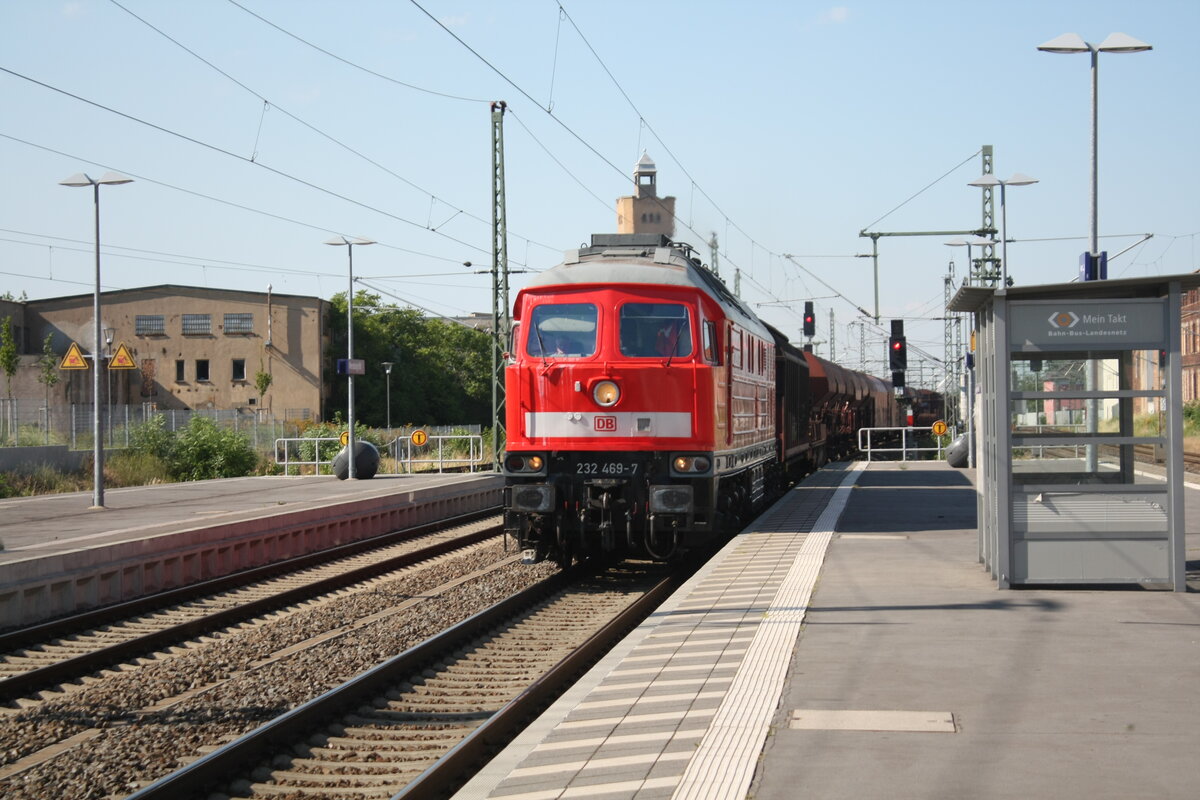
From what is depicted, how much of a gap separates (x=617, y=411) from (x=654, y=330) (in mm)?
1122

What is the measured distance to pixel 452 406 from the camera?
81.1 meters

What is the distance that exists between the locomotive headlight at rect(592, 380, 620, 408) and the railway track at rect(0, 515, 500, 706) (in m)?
4.20

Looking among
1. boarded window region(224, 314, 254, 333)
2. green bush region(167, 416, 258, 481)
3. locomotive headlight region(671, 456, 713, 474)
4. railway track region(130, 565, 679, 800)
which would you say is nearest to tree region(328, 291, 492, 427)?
boarded window region(224, 314, 254, 333)

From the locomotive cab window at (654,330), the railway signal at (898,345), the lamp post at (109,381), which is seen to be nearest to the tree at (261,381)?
the lamp post at (109,381)

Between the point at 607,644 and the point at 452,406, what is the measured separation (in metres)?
70.6

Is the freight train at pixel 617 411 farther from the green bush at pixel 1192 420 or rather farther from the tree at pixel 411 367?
the tree at pixel 411 367

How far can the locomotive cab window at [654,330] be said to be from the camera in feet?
48.6

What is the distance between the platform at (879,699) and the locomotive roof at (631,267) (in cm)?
424

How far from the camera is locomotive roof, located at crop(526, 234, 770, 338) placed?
49.5ft

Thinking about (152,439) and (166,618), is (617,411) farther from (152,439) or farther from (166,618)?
(152,439)

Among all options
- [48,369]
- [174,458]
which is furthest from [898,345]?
[48,369]

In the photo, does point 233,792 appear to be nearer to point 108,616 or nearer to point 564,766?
point 564,766

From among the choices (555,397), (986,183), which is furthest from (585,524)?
(986,183)

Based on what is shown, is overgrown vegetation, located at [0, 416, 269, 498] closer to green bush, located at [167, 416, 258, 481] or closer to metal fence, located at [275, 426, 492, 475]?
green bush, located at [167, 416, 258, 481]
